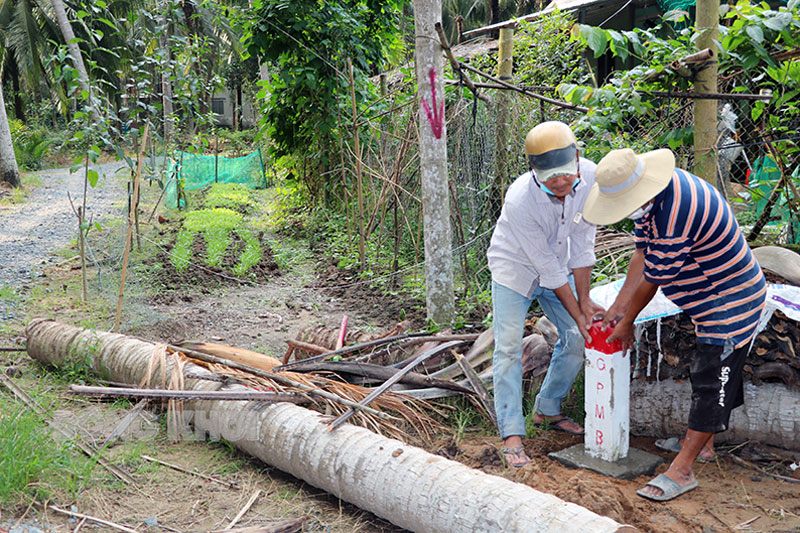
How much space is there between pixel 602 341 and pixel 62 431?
298cm

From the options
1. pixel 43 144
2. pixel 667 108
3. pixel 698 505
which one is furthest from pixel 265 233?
pixel 43 144

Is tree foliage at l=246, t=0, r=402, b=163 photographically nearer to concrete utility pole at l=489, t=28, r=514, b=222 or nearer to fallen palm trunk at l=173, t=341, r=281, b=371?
concrete utility pole at l=489, t=28, r=514, b=222

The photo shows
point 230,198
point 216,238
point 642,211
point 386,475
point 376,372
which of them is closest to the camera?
point 642,211

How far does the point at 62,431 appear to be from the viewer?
3719mm

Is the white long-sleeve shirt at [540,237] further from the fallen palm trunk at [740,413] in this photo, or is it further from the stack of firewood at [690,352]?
the fallen palm trunk at [740,413]

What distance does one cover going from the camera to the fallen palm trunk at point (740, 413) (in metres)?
3.19

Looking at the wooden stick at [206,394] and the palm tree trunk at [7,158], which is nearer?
the wooden stick at [206,394]

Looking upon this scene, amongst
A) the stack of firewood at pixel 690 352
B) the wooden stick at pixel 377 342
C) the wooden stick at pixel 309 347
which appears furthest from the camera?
the wooden stick at pixel 309 347

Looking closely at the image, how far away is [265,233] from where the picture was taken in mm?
10672

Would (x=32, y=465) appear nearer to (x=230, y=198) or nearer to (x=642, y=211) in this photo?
(x=642, y=211)

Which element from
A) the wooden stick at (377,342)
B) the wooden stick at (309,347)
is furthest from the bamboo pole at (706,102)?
the wooden stick at (309,347)

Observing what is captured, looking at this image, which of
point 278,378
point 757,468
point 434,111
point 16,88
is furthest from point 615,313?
point 16,88

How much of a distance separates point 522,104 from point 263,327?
3.05 meters

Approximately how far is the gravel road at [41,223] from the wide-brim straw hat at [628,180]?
4114 mm
